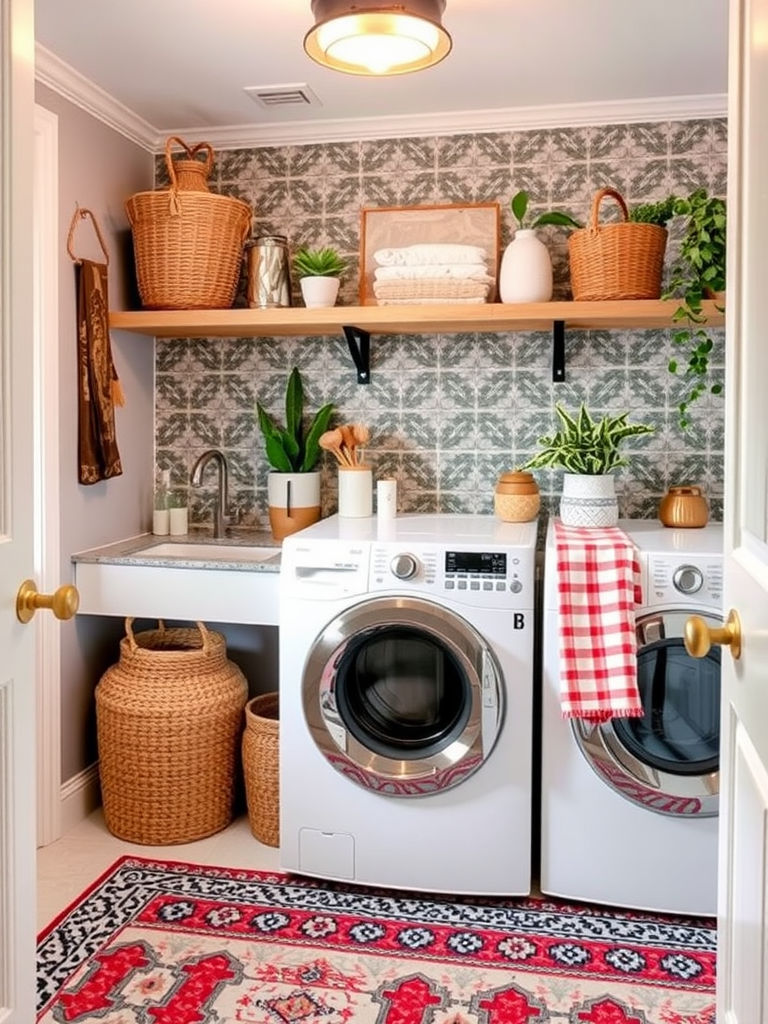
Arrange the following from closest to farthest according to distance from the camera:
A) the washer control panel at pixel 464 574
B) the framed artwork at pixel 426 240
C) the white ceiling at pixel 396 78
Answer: the white ceiling at pixel 396 78, the washer control panel at pixel 464 574, the framed artwork at pixel 426 240

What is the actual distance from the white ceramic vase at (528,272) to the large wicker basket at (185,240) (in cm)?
87

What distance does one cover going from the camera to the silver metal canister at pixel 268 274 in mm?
2928

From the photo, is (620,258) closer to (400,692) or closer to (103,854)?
(400,692)

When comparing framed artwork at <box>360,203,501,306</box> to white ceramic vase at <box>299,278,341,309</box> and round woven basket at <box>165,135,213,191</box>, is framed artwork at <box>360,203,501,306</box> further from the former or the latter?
round woven basket at <box>165,135,213,191</box>

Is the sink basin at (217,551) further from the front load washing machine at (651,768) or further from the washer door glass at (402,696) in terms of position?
the front load washing machine at (651,768)

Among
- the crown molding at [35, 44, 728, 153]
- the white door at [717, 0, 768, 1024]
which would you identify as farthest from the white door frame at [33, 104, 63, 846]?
the white door at [717, 0, 768, 1024]

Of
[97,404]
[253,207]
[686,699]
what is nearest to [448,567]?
[686,699]

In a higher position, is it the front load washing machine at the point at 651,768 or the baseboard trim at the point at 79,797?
the front load washing machine at the point at 651,768

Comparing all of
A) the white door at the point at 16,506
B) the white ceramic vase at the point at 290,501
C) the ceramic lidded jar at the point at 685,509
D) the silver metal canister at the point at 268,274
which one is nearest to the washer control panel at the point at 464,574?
the ceramic lidded jar at the point at 685,509

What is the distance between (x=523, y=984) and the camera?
2043 millimetres

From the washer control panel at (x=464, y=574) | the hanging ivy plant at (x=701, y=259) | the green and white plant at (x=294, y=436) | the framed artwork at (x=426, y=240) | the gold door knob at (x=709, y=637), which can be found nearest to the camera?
the gold door knob at (x=709, y=637)

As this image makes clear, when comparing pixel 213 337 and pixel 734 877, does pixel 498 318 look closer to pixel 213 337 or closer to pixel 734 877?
pixel 213 337

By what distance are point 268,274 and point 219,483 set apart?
732 millimetres

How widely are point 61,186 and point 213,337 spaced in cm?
73
